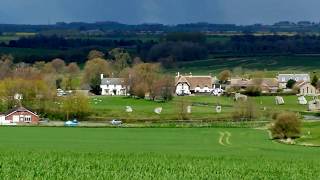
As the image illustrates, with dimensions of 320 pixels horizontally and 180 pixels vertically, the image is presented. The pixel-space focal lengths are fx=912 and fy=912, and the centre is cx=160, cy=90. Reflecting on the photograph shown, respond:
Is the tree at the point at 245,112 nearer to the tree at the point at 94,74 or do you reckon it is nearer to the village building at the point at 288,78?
the village building at the point at 288,78

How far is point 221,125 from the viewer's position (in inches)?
2707

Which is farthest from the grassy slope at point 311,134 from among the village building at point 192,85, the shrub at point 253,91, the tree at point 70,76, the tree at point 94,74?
the tree at point 94,74

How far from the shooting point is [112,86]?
119312mm

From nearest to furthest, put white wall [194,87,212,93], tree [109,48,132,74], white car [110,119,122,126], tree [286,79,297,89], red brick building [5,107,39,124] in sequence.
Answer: white car [110,119,122,126] < red brick building [5,107,39,124] < tree [286,79,297,89] < white wall [194,87,212,93] < tree [109,48,132,74]

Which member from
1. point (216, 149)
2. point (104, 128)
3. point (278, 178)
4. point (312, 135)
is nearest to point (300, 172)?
point (278, 178)

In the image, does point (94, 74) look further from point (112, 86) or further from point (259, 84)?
point (259, 84)

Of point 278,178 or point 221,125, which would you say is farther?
point 221,125

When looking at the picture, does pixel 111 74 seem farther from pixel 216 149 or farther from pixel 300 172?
pixel 300 172

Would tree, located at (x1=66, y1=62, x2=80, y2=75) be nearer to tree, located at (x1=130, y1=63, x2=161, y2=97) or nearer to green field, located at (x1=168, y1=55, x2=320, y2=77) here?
green field, located at (x1=168, y1=55, x2=320, y2=77)

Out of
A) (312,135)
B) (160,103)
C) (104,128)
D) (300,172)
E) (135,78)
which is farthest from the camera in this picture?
(135,78)

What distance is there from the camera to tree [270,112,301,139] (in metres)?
53.4

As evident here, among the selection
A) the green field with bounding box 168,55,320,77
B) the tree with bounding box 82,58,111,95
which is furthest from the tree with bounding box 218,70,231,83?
the tree with bounding box 82,58,111,95

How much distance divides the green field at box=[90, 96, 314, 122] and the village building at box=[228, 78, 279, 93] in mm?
6172

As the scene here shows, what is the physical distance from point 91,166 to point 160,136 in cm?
2904
